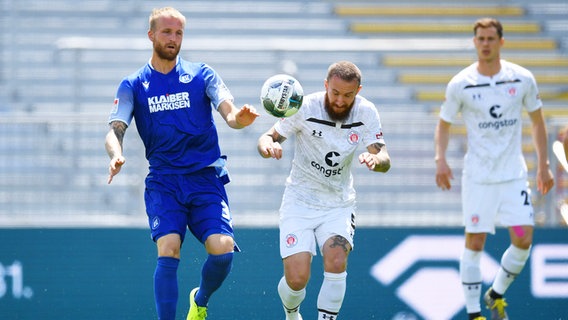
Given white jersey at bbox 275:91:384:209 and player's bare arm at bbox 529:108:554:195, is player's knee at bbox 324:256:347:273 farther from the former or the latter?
player's bare arm at bbox 529:108:554:195

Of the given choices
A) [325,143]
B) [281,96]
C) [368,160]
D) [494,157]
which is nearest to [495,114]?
[494,157]

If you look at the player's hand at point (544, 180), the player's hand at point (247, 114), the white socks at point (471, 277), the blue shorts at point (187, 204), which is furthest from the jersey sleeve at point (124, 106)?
the player's hand at point (544, 180)

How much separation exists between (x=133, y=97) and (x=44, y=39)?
26.7 feet

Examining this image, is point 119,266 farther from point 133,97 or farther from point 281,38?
point 281,38

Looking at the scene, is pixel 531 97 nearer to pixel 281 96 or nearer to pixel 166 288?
pixel 281 96

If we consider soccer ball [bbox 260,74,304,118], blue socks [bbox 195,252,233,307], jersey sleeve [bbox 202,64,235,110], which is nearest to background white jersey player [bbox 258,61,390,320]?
soccer ball [bbox 260,74,304,118]

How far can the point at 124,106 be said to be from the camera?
7398mm

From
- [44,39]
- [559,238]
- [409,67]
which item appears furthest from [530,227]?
[44,39]

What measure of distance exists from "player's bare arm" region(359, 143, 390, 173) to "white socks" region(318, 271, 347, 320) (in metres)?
0.92

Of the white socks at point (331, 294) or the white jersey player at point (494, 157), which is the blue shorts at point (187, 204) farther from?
the white jersey player at point (494, 157)

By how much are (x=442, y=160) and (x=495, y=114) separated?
23.1 inches

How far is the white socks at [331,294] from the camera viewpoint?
25.1 feet

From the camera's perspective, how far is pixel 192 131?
24.5 ft

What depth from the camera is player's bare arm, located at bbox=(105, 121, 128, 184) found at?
675cm
